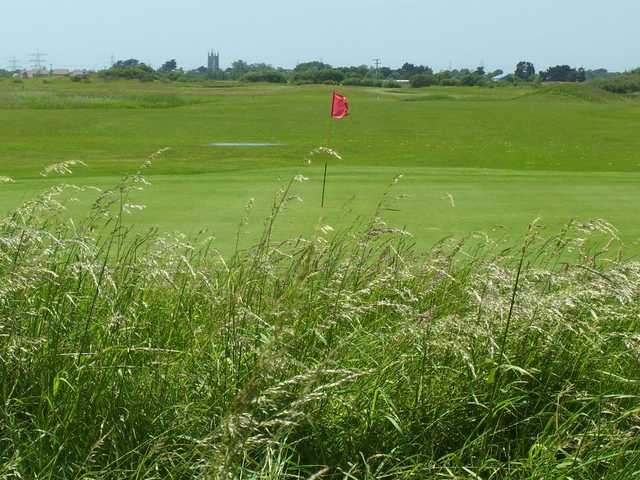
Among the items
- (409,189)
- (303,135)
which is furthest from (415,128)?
(409,189)

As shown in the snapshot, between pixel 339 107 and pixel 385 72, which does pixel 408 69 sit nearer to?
pixel 385 72

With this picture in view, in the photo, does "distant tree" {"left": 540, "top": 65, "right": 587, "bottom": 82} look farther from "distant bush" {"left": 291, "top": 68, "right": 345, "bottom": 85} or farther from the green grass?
the green grass

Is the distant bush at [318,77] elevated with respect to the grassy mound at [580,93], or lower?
lower

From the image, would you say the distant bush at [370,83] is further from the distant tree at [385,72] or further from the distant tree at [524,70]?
the distant tree at [524,70]

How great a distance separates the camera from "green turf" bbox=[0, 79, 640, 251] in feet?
30.5

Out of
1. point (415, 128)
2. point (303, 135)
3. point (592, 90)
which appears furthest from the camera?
point (592, 90)

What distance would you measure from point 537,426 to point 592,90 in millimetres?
72429

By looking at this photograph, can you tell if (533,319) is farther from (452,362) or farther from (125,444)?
(125,444)

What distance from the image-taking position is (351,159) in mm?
21859

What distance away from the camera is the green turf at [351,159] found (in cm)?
928

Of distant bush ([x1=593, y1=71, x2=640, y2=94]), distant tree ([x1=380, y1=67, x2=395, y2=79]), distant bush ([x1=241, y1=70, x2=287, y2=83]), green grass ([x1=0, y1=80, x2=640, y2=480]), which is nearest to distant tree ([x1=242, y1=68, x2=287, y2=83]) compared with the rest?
distant bush ([x1=241, y1=70, x2=287, y2=83])

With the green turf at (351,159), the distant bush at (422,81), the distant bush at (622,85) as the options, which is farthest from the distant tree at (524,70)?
the green turf at (351,159)

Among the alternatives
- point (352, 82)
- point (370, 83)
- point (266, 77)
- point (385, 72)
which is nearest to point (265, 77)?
point (266, 77)

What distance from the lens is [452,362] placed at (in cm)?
377
